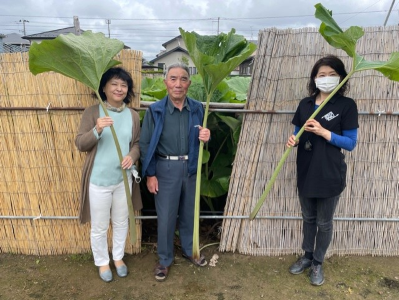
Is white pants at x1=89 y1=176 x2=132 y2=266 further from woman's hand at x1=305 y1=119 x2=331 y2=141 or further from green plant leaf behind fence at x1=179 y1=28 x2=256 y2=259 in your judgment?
woman's hand at x1=305 y1=119 x2=331 y2=141

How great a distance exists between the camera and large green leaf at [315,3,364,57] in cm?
232

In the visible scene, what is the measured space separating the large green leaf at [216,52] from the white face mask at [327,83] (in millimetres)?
616

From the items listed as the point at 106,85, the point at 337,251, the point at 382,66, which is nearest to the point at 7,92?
the point at 106,85

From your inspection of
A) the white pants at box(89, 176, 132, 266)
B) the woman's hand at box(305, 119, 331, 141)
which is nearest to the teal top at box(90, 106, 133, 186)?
the white pants at box(89, 176, 132, 266)

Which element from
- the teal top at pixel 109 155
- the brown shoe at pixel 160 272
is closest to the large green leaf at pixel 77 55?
the teal top at pixel 109 155

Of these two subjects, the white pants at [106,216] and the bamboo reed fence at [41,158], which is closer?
the white pants at [106,216]

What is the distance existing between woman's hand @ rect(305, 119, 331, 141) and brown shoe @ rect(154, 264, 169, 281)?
6.23 ft

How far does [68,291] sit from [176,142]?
67.5 inches

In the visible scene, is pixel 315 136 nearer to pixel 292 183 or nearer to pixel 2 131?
pixel 292 183

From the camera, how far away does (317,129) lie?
249cm

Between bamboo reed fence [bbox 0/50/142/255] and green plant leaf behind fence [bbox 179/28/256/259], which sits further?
bamboo reed fence [bbox 0/50/142/255]

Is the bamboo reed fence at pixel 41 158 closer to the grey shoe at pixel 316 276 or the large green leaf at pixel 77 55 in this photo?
the large green leaf at pixel 77 55

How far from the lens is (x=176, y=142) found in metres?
2.84

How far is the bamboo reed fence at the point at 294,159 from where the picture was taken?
10.2ft
